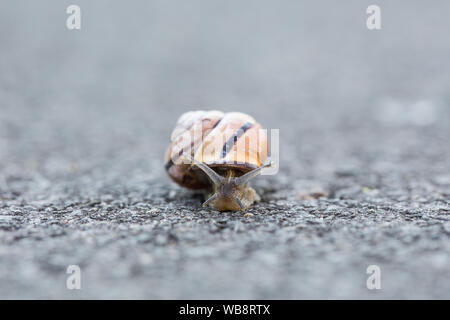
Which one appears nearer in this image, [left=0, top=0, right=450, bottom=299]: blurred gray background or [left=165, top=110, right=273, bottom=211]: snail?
[left=0, top=0, right=450, bottom=299]: blurred gray background

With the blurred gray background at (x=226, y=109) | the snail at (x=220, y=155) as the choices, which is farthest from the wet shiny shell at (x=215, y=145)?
the blurred gray background at (x=226, y=109)

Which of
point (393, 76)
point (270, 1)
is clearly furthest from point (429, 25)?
point (270, 1)

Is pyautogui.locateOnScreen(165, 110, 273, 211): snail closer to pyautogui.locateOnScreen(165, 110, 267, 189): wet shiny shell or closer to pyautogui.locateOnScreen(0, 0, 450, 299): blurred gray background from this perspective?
pyautogui.locateOnScreen(165, 110, 267, 189): wet shiny shell

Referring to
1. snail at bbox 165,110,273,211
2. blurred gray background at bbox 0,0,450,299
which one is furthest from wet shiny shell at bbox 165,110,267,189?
blurred gray background at bbox 0,0,450,299

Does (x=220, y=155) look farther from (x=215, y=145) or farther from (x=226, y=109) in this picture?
(x=226, y=109)

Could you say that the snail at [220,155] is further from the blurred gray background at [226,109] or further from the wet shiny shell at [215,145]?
the blurred gray background at [226,109]

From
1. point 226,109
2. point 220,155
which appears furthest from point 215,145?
point 226,109
